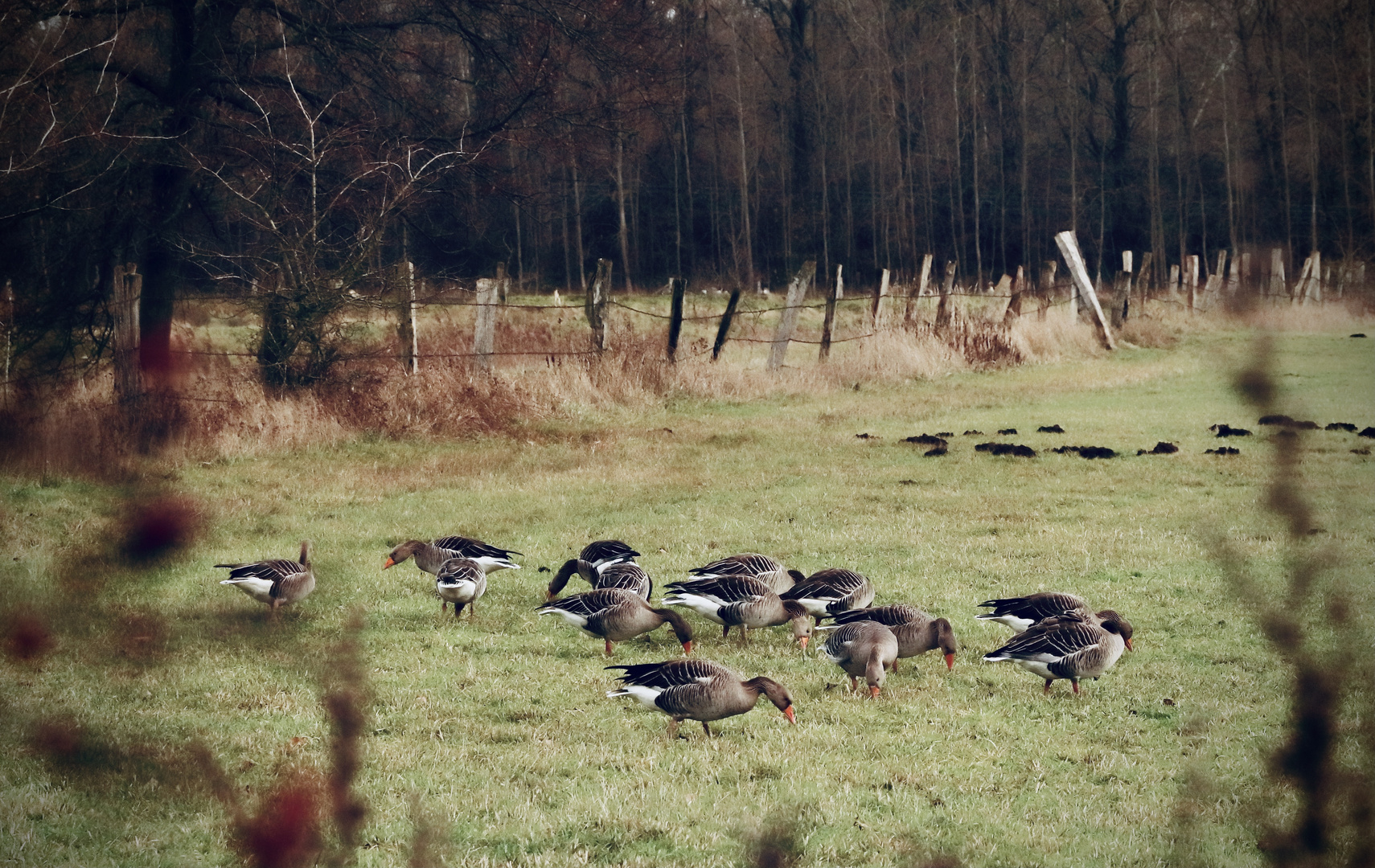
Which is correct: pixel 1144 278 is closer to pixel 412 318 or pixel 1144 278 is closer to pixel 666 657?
pixel 412 318

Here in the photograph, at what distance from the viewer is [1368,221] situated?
55000 mm

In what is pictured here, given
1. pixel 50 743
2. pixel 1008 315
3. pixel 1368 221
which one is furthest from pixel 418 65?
pixel 1368 221

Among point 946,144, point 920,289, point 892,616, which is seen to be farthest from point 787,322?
point 946,144

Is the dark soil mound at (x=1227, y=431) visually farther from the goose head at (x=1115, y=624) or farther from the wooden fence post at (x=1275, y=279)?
the wooden fence post at (x=1275, y=279)

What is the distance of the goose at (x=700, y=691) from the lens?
586 centimetres

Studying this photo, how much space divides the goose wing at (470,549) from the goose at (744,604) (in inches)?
66.0

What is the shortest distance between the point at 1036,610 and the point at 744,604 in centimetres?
182

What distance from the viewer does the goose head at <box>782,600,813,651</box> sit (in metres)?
7.50

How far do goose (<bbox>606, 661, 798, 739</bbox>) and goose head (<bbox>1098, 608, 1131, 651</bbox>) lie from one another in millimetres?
2247

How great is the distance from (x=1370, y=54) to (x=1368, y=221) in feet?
27.1

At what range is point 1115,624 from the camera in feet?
23.3

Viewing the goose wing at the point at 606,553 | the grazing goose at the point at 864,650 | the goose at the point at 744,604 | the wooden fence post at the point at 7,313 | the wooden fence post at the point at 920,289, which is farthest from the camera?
the wooden fence post at the point at 920,289

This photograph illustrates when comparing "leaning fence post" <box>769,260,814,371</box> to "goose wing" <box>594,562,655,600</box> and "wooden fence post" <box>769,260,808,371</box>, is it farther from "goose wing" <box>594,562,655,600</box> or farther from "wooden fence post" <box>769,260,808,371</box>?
"goose wing" <box>594,562,655,600</box>

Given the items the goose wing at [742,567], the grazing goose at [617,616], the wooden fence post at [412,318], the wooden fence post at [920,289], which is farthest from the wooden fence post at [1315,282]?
the grazing goose at [617,616]
